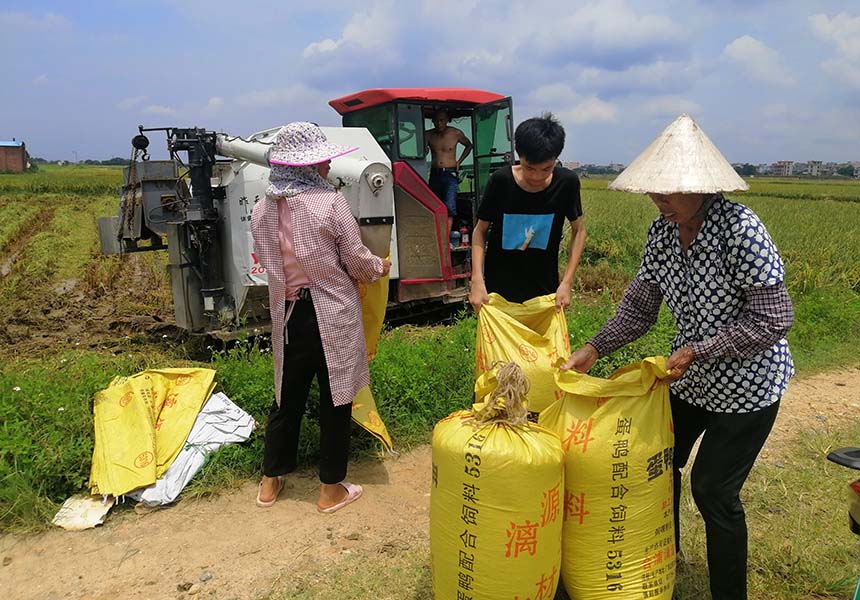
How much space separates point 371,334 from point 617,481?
1.68 meters

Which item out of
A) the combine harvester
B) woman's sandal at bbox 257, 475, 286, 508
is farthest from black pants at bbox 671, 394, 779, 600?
the combine harvester

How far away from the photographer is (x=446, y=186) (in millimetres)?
6445

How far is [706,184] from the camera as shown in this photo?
1883 millimetres

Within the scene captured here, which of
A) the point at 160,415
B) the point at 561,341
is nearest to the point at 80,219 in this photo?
the point at 160,415

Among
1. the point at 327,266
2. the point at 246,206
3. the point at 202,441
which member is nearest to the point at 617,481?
the point at 327,266

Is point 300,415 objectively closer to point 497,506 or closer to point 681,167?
point 497,506

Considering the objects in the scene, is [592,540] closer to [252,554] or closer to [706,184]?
[706,184]

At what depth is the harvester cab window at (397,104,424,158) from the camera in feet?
20.0

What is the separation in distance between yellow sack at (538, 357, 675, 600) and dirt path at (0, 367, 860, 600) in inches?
37.5

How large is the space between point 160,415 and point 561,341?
2161 mm

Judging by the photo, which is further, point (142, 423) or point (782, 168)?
point (782, 168)

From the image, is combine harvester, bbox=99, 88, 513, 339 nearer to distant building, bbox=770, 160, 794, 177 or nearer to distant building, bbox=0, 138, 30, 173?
distant building, bbox=0, 138, 30, 173

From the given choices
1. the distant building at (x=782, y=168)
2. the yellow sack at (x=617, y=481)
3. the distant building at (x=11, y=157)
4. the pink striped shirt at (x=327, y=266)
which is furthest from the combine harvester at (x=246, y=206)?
the distant building at (x=782, y=168)

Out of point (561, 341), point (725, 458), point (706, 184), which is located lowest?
point (725, 458)
